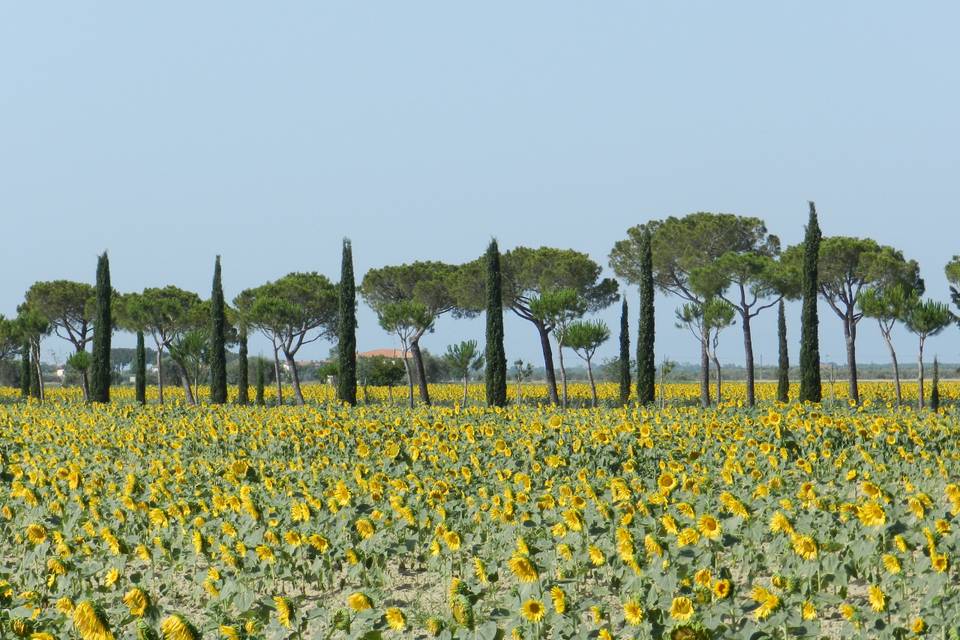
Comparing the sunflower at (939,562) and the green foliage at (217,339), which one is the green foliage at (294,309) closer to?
the green foliage at (217,339)

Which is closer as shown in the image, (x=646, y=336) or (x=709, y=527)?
(x=709, y=527)

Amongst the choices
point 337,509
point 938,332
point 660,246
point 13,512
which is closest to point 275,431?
point 13,512

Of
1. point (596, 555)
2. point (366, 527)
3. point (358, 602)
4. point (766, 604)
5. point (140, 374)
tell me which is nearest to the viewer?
point (766, 604)

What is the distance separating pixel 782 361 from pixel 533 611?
40429 mm

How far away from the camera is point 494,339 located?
119 ft

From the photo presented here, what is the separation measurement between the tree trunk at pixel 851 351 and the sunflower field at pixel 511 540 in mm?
23935

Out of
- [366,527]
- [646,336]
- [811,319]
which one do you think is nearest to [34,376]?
[646,336]

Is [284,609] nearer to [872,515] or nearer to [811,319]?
[872,515]

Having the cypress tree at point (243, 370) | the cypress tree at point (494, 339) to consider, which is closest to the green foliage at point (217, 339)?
the cypress tree at point (243, 370)

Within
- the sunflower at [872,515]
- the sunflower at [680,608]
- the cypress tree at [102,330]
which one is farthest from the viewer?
the cypress tree at [102,330]

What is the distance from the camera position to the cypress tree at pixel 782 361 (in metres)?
40.8

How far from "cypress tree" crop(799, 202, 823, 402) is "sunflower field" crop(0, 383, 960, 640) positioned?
21.8 metres

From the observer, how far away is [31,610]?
16.1 ft

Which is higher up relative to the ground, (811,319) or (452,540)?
(811,319)
